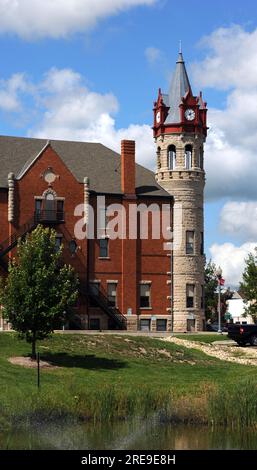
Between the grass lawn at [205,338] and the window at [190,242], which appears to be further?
the window at [190,242]

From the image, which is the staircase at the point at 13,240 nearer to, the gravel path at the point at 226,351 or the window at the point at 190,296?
the gravel path at the point at 226,351

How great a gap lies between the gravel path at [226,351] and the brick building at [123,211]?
10.5m

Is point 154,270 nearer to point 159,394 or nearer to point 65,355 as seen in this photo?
point 65,355

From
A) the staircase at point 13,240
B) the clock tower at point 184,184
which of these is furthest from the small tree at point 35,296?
the clock tower at point 184,184

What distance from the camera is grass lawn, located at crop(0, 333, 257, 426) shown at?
32062mm

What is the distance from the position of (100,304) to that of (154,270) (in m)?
5.52

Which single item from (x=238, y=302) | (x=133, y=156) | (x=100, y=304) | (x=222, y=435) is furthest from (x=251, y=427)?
(x=238, y=302)

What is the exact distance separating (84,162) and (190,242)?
1034 centimetres

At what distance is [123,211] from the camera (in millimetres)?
67188

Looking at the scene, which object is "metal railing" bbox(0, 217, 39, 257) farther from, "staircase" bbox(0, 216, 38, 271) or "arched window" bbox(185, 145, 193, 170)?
"arched window" bbox(185, 145, 193, 170)

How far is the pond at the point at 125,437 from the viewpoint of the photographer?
93.4 feet

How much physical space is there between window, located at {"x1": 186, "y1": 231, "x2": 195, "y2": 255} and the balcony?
10.4 m

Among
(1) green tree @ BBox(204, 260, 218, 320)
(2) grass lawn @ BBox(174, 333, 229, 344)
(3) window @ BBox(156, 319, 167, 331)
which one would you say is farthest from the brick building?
(1) green tree @ BBox(204, 260, 218, 320)

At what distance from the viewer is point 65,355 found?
4772 cm
